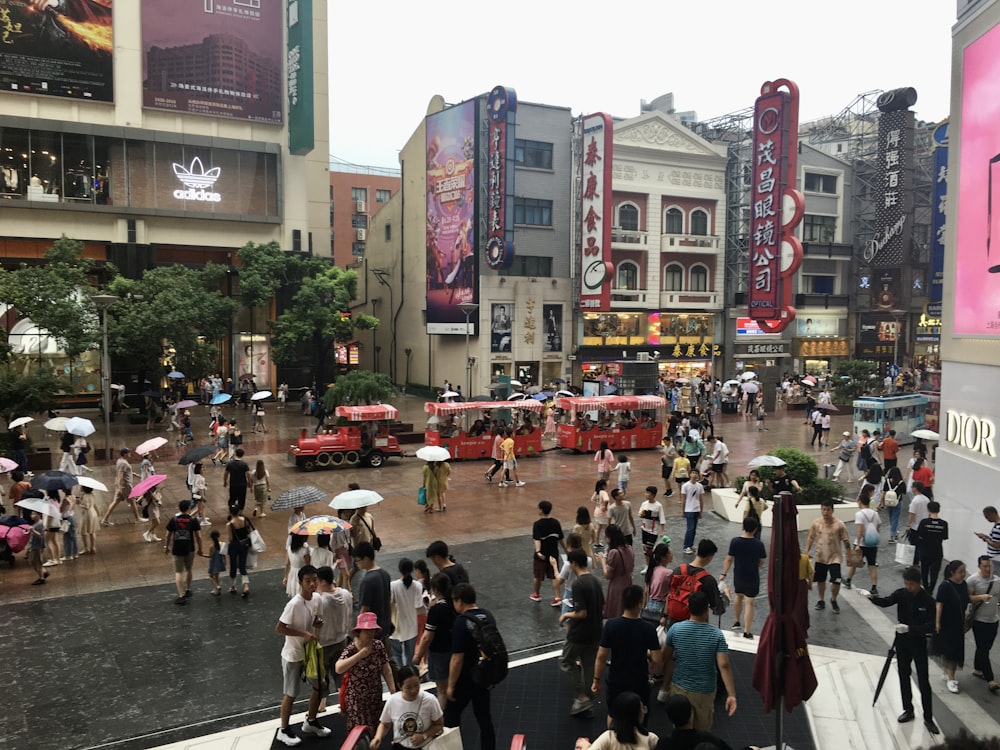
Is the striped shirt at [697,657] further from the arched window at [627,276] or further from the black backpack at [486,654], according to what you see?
the arched window at [627,276]

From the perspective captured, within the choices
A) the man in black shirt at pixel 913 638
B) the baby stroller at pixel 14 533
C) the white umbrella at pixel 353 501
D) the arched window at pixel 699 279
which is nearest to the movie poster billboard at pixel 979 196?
the man in black shirt at pixel 913 638

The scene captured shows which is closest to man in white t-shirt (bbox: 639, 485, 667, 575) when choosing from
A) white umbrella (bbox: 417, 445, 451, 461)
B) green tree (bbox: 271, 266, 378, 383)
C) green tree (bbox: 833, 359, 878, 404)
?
white umbrella (bbox: 417, 445, 451, 461)

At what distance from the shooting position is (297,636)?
7262mm

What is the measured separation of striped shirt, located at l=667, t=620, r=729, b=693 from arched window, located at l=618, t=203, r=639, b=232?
3887cm

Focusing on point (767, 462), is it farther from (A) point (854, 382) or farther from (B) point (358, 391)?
(A) point (854, 382)

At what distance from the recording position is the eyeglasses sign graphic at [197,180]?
38.6 m

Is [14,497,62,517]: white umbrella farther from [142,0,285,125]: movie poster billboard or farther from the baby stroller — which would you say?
[142,0,285,125]: movie poster billboard

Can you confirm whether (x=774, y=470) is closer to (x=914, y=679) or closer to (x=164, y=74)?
(x=914, y=679)

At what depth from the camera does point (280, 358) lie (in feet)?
120

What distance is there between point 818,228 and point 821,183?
116 inches

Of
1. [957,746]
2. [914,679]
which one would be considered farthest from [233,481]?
[957,746]

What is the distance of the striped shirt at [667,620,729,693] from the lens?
642cm

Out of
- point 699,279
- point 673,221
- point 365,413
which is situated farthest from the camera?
point 699,279

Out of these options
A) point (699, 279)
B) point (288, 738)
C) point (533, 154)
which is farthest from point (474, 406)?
point (699, 279)
